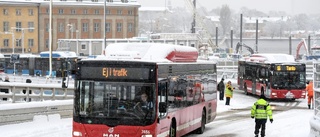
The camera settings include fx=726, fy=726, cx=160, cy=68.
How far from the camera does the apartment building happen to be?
120 meters

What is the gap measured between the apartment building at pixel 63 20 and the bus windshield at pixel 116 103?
99.1 m

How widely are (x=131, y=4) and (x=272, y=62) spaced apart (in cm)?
8154

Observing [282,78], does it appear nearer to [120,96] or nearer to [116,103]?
[120,96]

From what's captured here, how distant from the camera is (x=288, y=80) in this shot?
147 feet

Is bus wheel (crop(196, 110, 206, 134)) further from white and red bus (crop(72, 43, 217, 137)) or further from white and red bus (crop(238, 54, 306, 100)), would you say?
white and red bus (crop(238, 54, 306, 100))

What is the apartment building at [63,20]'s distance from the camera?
394 feet

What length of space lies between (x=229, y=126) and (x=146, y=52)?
29.6ft

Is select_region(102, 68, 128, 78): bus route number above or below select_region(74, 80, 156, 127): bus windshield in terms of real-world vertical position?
above

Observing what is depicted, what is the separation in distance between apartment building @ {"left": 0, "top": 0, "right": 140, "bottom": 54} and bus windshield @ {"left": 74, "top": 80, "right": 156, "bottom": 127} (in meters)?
99.1

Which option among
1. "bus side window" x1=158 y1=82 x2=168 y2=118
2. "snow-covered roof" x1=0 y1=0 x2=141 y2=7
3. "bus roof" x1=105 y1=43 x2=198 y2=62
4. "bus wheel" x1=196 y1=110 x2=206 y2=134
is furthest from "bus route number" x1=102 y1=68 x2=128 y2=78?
"snow-covered roof" x1=0 y1=0 x2=141 y2=7

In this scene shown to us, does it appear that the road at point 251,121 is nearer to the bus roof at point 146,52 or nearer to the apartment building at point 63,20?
the bus roof at point 146,52

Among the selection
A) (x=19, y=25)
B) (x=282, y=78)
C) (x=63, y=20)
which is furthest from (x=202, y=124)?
(x=19, y=25)

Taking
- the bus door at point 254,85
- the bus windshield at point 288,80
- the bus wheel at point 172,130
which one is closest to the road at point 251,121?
the bus windshield at point 288,80

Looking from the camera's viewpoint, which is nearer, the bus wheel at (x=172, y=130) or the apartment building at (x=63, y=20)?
the bus wheel at (x=172, y=130)
